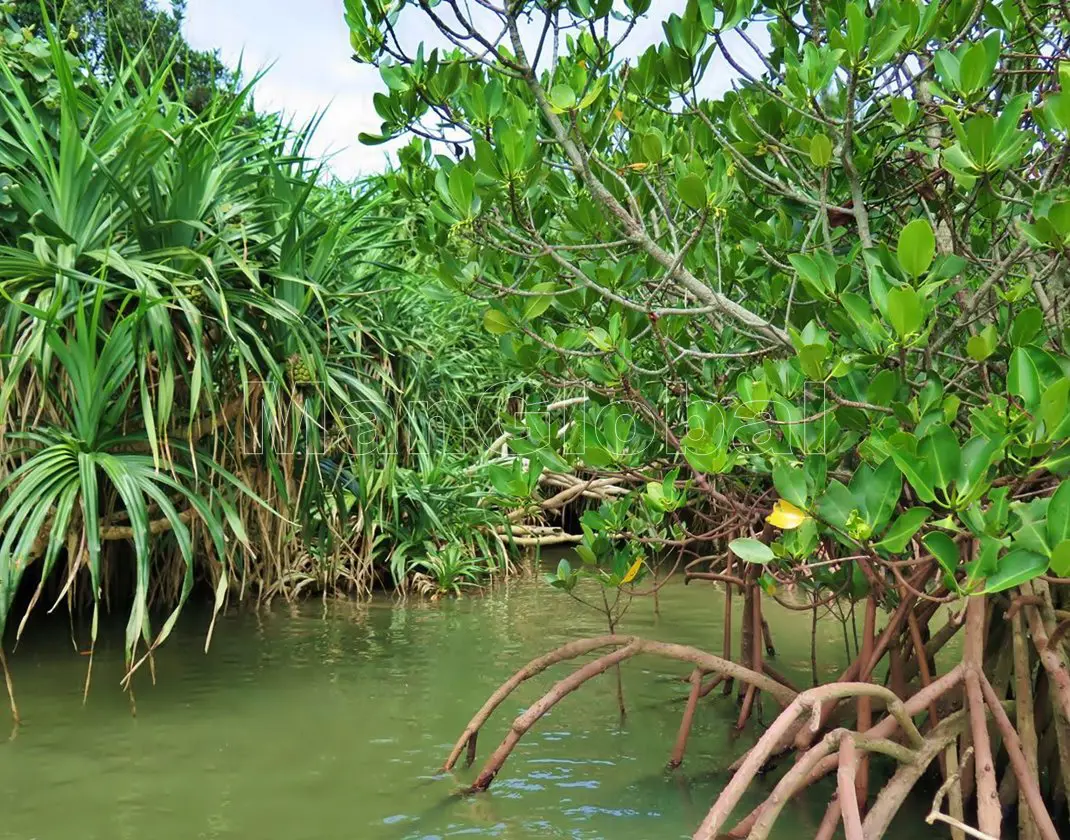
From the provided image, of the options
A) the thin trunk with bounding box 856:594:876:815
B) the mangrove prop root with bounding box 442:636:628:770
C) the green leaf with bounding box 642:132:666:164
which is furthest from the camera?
the mangrove prop root with bounding box 442:636:628:770

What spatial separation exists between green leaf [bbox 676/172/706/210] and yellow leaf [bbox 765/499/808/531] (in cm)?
77

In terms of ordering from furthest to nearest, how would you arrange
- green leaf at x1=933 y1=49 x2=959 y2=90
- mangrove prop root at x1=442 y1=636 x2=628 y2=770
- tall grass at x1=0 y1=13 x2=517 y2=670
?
tall grass at x1=0 y1=13 x2=517 y2=670 → mangrove prop root at x1=442 y1=636 x2=628 y2=770 → green leaf at x1=933 y1=49 x2=959 y2=90

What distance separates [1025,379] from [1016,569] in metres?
0.37

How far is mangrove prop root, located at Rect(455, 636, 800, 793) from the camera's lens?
9.80 feet

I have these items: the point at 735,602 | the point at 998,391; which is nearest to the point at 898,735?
the point at 998,391

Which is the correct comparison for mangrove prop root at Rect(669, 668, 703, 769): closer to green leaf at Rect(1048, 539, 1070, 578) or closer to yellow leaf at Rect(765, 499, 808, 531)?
yellow leaf at Rect(765, 499, 808, 531)

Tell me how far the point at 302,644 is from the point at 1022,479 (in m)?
3.83

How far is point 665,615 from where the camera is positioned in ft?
19.5

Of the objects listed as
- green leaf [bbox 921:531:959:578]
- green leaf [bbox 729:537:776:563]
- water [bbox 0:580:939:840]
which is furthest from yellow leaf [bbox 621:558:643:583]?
green leaf [bbox 921:531:959:578]

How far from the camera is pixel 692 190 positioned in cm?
228

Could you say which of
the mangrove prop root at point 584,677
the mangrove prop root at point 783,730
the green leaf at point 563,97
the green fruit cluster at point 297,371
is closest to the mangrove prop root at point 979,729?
the mangrove prop root at point 783,730

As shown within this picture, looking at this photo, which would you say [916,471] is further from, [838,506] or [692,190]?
[692,190]

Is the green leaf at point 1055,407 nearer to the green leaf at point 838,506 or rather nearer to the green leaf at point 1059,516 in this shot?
the green leaf at point 1059,516

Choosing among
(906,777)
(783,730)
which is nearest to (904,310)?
(783,730)
